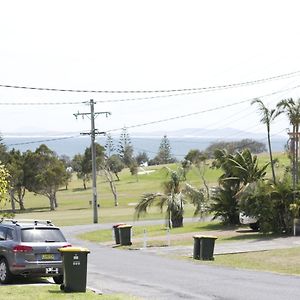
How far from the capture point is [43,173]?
285 feet

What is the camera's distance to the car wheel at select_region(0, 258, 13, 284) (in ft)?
53.6

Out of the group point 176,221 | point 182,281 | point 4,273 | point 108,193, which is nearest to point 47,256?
point 4,273

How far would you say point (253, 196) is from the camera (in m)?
33.0

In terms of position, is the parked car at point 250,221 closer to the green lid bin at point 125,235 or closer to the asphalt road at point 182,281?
the green lid bin at point 125,235

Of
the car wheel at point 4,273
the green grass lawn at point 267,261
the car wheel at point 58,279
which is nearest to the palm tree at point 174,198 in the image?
the green grass lawn at point 267,261

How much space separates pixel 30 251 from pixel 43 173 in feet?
236

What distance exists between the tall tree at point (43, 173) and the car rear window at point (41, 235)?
70815 mm

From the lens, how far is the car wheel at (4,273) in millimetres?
16344

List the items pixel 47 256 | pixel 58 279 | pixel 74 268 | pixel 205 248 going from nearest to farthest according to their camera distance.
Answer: pixel 74 268 < pixel 47 256 < pixel 58 279 < pixel 205 248

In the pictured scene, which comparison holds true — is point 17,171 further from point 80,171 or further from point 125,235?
point 125,235

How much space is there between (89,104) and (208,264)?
36.0m

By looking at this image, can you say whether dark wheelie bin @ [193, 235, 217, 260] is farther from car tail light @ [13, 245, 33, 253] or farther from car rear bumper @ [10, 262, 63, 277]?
car tail light @ [13, 245, 33, 253]

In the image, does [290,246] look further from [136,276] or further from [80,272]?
[80,272]

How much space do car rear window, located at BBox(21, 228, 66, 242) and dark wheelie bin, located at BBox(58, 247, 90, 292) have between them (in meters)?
2.00
